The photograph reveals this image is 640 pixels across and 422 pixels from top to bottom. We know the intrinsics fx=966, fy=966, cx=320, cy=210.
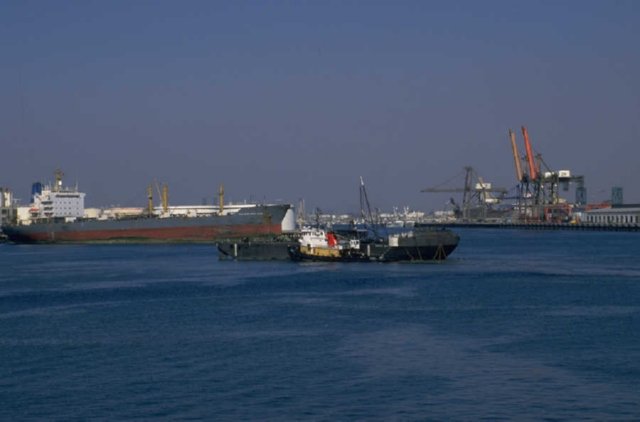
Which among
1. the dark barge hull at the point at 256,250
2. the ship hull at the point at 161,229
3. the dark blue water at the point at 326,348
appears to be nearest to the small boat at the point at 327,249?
the dark barge hull at the point at 256,250

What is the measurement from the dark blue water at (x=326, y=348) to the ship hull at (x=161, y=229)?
31.2m

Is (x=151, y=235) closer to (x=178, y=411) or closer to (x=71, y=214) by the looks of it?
(x=71, y=214)

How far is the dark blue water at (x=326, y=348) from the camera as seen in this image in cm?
1495

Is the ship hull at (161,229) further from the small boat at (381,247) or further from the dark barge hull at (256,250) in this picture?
the small boat at (381,247)

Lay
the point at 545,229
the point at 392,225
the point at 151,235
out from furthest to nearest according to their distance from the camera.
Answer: the point at 392,225 → the point at 545,229 → the point at 151,235

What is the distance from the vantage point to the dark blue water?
15.0 meters

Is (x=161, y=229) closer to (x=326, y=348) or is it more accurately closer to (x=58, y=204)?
(x=58, y=204)

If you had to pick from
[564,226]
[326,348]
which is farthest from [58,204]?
[326,348]

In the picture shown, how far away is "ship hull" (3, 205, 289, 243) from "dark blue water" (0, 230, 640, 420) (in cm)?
3124

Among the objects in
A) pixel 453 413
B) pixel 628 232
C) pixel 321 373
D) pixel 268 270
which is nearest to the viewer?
pixel 453 413

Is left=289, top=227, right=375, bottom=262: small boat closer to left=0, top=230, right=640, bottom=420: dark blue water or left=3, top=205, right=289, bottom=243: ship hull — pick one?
left=0, top=230, right=640, bottom=420: dark blue water

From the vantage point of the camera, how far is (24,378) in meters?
17.3

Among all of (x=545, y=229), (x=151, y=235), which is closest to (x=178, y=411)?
(x=151, y=235)

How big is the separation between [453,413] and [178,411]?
13.6ft
